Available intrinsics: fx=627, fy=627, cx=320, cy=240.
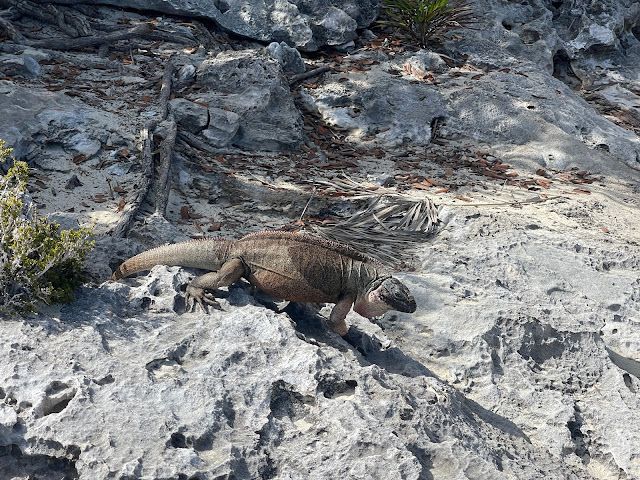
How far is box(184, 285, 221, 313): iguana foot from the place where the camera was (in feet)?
11.4

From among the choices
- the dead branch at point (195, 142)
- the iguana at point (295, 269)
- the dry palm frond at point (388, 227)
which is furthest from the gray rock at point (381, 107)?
the iguana at point (295, 269)

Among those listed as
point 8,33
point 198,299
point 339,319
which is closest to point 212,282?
point 198,299

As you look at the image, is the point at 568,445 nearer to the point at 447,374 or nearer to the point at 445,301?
the point at 447,374

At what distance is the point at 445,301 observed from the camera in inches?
183

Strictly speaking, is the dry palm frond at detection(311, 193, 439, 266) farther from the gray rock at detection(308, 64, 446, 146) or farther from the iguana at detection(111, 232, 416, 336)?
the gray rock at detection(308, 64, 446, 146)

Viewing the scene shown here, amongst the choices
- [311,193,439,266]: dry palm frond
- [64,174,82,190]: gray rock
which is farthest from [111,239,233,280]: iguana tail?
[64,174,82,190]: gray rock

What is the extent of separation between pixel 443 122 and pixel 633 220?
298 centimetres

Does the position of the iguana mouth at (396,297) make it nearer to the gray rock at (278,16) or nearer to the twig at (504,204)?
the twig at (504,204)

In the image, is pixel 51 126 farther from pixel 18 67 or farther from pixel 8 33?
pixel 8 33

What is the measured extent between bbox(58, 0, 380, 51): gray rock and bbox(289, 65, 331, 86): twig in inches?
29.4

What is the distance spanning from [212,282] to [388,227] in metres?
2.71

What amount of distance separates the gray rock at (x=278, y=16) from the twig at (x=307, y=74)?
0.75 meters

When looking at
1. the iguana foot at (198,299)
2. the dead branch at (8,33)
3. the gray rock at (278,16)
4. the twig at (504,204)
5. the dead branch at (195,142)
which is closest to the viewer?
the iguana foot at (198,299)

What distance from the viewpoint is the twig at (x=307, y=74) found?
29.5ft
